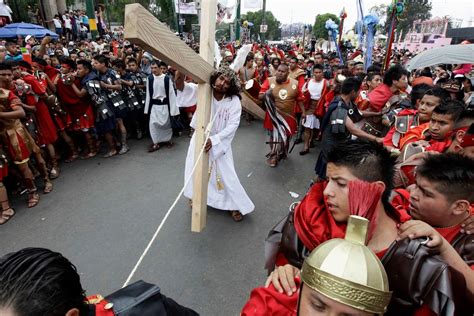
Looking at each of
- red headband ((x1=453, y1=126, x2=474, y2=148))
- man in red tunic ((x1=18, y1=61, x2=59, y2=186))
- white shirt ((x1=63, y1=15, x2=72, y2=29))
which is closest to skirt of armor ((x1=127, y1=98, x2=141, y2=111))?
man in red tunic ((x1=18, y1=61, x2=59, y2=186))

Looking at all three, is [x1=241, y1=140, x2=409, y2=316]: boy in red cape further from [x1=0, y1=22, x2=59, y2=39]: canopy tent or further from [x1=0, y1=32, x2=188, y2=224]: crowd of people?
[x1=0, y1=22, x2=59, y2=39]: canopy tent

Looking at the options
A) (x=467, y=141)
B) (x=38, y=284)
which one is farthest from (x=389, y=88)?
(x=38, y=284)

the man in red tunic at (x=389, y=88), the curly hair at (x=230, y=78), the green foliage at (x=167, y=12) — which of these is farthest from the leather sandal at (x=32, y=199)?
the green foliage at (x=167, y=12)

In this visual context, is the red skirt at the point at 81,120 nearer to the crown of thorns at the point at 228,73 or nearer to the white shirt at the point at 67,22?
the crown of thorns at the point at 228,73

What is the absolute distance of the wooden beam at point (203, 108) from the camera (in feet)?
7.54

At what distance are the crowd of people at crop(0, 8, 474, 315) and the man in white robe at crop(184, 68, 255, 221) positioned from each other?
0.05 feet

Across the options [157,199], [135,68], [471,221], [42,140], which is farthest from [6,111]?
[471,221]

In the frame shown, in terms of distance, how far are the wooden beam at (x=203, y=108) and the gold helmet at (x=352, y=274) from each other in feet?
6.13

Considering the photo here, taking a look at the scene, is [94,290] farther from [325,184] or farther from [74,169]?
[74,169]

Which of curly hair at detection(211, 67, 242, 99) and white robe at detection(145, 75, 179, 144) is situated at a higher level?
curly hair at detection(211, 67, 242, 99)

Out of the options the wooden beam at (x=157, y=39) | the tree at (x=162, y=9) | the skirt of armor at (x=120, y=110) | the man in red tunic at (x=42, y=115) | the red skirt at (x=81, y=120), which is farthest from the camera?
the tree at (x=162, y=9)

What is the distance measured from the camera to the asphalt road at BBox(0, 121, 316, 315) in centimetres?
267

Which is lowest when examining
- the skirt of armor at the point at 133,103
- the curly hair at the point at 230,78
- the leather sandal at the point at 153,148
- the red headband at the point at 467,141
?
the leather sandal at the point at 153,148

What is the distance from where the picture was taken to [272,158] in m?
5.39
